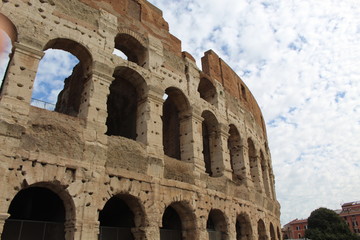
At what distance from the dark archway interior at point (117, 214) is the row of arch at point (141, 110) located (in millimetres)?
2024

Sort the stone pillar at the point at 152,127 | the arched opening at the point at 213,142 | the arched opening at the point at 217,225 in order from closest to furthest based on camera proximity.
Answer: the stone pillar at the point at 152,127, the arched opening at the point at 217,225, the arched opening at the point at 213,142

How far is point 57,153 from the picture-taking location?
272 inches

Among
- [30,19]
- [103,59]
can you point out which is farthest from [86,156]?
[30,19]

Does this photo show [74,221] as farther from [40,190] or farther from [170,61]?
[170,61]

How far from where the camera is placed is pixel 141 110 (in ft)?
31.1

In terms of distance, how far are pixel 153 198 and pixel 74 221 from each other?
2203mm

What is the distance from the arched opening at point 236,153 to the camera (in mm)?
13344

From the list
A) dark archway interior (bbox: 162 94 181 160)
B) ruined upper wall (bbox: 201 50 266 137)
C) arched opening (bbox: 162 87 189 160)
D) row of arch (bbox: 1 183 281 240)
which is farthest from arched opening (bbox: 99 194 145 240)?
ruined upper wall (bbox: 201 50 266 137)

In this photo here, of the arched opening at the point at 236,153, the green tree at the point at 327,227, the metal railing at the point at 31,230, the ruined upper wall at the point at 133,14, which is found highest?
the ruined upper wall at the point at 133,14

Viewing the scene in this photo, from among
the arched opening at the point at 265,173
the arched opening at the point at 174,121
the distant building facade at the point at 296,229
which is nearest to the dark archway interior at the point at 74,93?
the arched opening at the point at 174,121

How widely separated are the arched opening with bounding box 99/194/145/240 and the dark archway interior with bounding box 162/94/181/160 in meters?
3.36

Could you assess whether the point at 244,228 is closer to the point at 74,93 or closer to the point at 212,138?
the point at 212,138

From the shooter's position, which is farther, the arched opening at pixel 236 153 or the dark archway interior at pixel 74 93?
the arched opening at pixel 236 153

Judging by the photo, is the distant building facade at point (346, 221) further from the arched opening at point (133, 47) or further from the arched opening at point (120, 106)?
the arched opening at point (133, 47)
